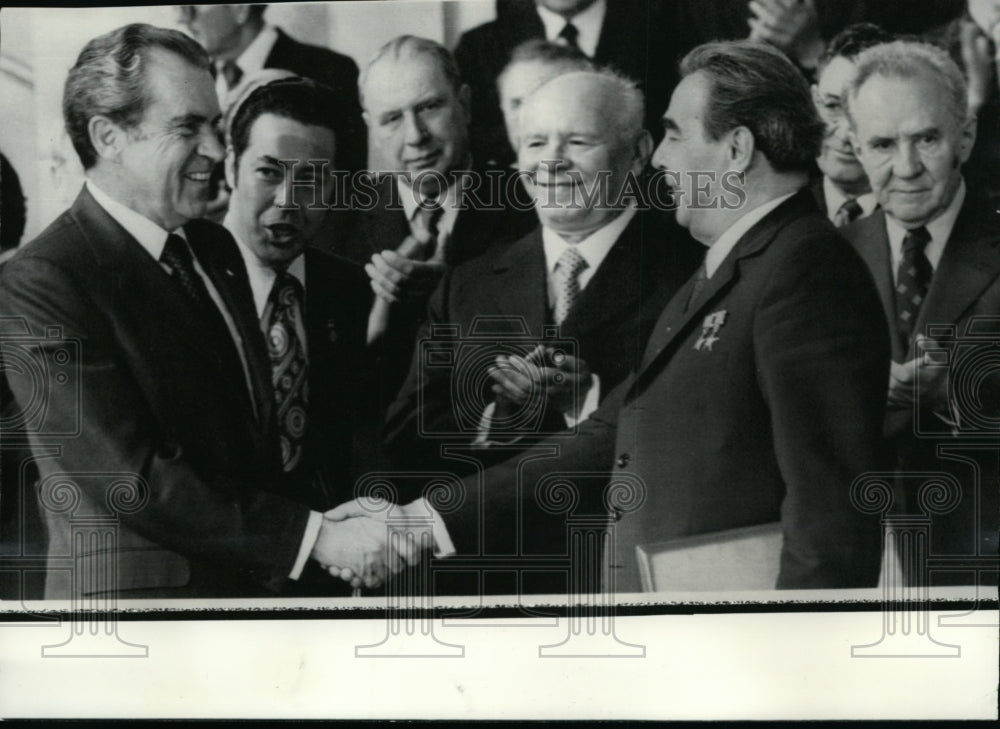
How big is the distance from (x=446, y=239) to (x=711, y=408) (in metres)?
A: 1.21

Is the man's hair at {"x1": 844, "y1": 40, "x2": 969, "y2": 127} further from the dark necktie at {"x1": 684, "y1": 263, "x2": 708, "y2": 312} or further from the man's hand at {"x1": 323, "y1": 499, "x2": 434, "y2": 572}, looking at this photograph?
the man's hand at {"x1": 323, "y1": 499, "x2": 434, "y2": 572}

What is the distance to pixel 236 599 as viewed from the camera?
180 inches

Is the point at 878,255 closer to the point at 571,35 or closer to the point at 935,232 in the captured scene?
the point at 935,232

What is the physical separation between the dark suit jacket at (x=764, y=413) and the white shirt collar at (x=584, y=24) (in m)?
0.96

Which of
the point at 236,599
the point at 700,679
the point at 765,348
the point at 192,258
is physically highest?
the point at 192,258

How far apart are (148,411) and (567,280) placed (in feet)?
5.56

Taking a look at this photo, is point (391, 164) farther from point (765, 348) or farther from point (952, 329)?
point (952, 329)

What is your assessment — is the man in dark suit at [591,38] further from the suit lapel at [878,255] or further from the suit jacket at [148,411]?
the suit jacket at [148,411]

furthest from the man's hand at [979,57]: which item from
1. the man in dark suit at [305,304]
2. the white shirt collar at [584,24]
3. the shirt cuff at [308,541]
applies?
the shirt cuff at [308,541]

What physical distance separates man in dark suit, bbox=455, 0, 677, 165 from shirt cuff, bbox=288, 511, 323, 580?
1.74m

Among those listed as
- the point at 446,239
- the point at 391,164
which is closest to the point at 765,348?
the point at 446,239

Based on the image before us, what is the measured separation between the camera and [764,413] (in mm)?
4406

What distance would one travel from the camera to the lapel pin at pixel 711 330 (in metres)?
4.41

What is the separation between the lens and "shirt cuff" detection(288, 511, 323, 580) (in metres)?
4.51
